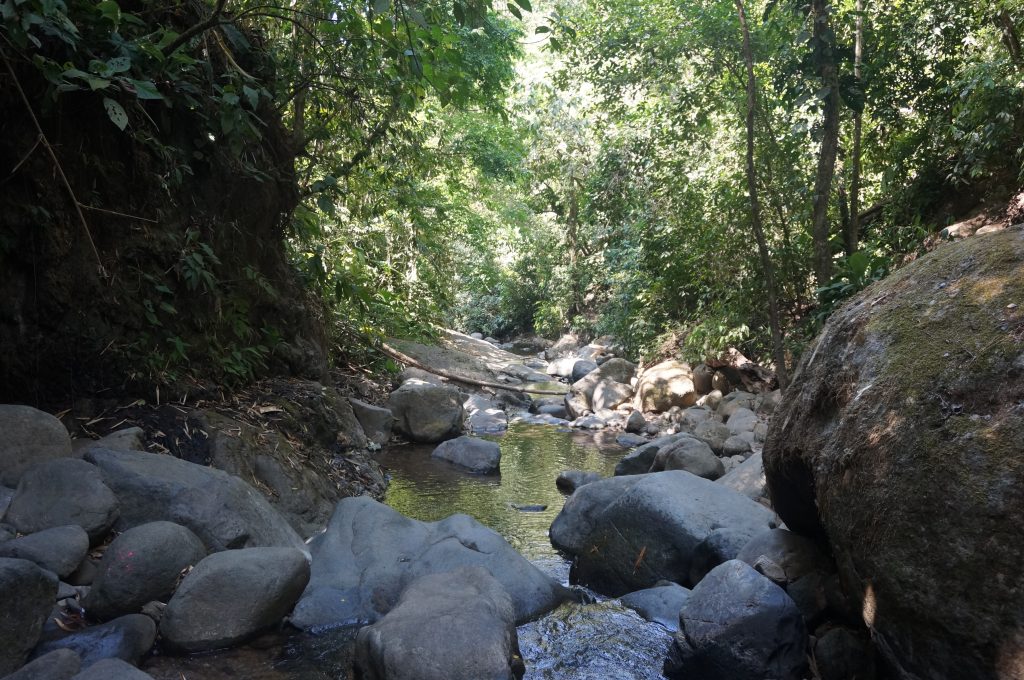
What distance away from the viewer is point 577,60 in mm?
11609

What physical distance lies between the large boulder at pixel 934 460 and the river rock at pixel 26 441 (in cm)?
391

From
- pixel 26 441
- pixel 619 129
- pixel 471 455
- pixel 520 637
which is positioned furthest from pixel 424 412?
pixel 619 129

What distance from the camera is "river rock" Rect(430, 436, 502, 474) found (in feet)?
26.4

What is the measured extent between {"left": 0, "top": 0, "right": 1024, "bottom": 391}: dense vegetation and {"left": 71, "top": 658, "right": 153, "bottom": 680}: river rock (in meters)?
2.66

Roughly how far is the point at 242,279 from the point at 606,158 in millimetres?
10554

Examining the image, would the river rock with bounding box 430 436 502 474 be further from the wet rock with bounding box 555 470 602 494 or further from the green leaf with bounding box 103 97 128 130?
the green leaf with bounding box 103 97 128 130

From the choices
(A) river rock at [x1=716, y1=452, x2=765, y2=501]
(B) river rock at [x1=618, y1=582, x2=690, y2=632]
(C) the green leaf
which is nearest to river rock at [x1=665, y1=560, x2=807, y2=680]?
(B) river rock at [x1=618, y1=582, x2=690, y2=632]

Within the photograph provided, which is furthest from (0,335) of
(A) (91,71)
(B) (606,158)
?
(B) (606,158)

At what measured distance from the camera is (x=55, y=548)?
327 centimetres

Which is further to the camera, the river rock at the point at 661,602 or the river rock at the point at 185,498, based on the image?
the river rock at the point at 661,602

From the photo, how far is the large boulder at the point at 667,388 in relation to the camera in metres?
11.6

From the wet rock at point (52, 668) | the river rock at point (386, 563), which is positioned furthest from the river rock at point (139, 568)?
the river rock at point (386, 563)

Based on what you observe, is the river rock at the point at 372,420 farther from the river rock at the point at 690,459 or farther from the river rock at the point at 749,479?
the river rock at the point at 749,479

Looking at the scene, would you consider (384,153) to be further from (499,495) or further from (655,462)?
(655,462)
